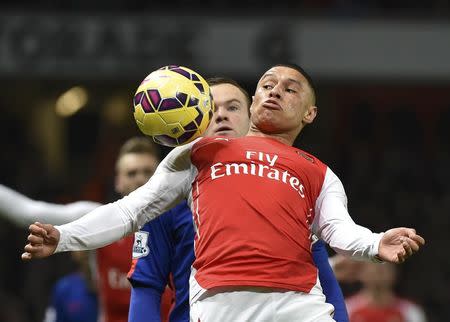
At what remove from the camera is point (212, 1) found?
517 inches

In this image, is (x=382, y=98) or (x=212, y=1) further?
(x=382, y=98)

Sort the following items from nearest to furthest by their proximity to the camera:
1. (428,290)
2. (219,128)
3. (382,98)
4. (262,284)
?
(262,284)
(219,128)
(428,290)
(382,98)

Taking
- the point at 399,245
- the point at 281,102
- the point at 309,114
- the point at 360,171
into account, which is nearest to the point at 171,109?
Result: the point at 281,102

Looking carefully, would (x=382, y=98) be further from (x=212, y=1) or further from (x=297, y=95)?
(x=297, y=95)

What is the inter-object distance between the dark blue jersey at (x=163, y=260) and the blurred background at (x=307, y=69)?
790 cm

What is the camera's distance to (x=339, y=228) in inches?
143

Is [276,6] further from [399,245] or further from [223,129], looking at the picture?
[399,245]

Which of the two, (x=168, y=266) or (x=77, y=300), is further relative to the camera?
(x=77, y=300)

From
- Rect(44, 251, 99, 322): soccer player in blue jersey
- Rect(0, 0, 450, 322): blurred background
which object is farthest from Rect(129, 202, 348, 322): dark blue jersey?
Rect(0, 0, 450, 322): blurred background

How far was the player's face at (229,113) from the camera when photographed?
14.3 ft

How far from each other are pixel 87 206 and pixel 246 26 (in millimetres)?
7330

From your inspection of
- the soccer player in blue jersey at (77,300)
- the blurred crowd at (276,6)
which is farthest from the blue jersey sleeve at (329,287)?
the blurred crowd at (276,6)

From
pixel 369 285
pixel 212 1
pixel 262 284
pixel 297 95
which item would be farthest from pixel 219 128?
pixel 212 1

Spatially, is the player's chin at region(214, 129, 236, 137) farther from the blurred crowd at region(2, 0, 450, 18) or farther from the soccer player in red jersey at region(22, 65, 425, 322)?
the blurred crowd at region(2, 0, 450, 18)
